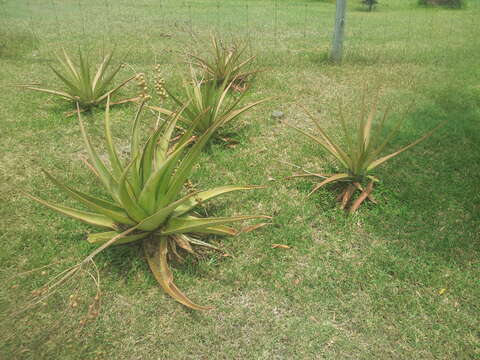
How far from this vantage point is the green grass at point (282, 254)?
1896 millimetres

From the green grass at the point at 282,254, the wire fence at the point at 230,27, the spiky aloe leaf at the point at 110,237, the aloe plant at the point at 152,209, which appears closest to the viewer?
the green grass at the point at 282,254

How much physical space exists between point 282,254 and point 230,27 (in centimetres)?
753

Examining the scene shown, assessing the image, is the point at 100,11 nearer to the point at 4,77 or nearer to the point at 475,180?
the point at 4,77

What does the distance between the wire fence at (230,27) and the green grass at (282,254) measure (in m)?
2.16

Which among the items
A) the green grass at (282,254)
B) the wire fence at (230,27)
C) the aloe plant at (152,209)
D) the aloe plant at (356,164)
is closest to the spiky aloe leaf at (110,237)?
the aloe plant at (152,209)

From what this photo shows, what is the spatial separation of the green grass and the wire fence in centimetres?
216

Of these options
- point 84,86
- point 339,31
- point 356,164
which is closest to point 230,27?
point 339,31

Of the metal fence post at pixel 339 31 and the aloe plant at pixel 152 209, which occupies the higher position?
the metal fence post at pixel 339 31

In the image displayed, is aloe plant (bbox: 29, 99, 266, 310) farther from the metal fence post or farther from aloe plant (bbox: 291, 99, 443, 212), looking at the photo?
the metal fence post

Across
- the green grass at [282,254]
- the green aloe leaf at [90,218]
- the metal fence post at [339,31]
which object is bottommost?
the green grass at [282,254]

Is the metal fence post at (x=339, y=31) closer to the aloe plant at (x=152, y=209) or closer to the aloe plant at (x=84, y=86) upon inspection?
the aloe plant at (x=84, y=86)

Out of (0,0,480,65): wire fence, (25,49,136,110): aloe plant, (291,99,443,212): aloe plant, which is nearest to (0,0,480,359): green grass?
(291,99,443,212): aloe plant

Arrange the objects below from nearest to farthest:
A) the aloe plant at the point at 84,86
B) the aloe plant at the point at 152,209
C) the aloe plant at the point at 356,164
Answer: the aloe plant at the point at 152,209
the aloe plant at the point at 356,164
the aloe plant at the point at 84,86

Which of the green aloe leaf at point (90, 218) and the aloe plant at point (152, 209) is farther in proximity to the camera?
the green aloe leaf at point (90, 218)
